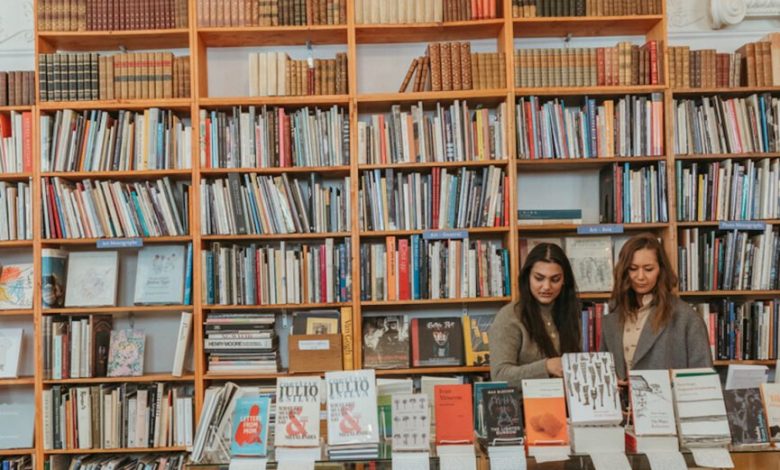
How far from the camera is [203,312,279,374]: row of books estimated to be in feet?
14.5

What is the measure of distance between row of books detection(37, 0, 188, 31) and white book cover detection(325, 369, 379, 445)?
288 cm

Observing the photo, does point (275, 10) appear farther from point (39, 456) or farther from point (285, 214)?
point (39, 456)

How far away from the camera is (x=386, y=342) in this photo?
4473 mm

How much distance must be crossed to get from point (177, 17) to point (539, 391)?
3214 mm

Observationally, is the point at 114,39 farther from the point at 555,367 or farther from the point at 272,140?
the point at 555,367

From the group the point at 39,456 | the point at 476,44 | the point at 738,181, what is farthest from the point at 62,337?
the point at 738,181

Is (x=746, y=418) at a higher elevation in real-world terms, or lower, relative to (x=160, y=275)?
lower

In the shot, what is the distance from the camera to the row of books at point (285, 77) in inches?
176

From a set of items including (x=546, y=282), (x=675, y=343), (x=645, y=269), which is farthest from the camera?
(x=546, y=282)

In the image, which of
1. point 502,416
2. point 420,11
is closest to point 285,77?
point 420,11

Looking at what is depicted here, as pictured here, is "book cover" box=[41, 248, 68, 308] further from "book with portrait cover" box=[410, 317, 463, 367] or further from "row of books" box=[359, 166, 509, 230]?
"book with portrait cover" box=[410, 317, 463, 367]

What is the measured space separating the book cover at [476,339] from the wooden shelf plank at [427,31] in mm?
1656

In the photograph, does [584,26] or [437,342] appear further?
[584,26]

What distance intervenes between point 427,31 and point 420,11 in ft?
0.56
